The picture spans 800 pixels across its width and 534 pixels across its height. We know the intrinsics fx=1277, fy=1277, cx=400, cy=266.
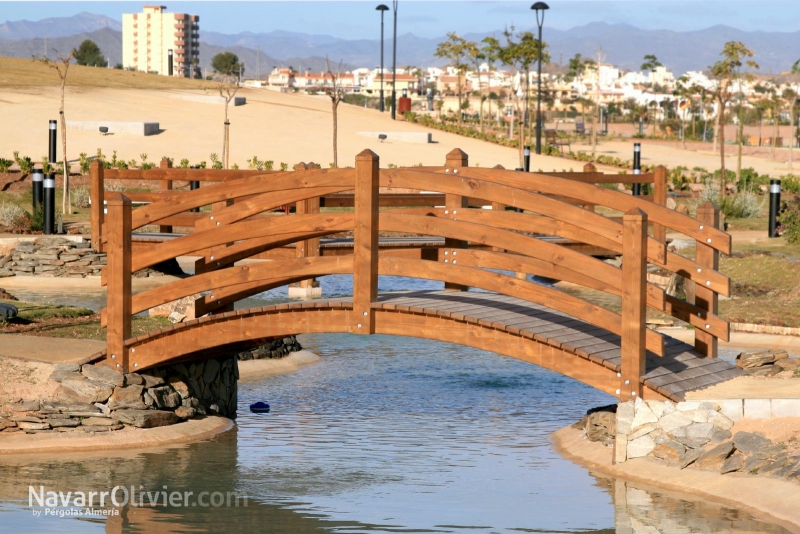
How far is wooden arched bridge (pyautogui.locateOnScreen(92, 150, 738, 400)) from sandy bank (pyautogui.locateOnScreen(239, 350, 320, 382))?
111 inches

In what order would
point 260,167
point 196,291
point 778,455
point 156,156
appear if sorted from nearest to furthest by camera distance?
point 778,455 < point 196,291 < point 260,167 < point 156,156

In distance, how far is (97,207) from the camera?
19.2m

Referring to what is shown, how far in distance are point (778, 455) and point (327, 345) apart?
9379 millimetres

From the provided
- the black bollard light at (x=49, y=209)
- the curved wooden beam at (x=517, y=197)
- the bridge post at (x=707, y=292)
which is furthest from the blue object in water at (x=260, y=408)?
the black bollard light at (x=49, y=209)

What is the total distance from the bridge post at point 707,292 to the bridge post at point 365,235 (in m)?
3.26

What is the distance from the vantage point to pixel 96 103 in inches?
2135

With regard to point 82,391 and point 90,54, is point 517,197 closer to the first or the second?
point 82,391

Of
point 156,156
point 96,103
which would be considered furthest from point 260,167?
point 96,103

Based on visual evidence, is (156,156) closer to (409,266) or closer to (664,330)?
(664,330)

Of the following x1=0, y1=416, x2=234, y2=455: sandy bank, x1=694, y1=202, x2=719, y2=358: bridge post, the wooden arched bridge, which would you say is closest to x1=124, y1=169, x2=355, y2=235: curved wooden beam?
the wooden arched bridge

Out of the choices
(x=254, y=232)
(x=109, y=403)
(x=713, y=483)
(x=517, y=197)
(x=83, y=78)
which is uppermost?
(x=83, y=78)

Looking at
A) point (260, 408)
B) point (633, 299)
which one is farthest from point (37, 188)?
point (633, 299)

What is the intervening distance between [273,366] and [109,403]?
13.9 feet

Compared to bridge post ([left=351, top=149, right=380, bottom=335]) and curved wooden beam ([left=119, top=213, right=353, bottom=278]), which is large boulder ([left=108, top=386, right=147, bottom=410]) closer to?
curved wooden beam ([left=119, top=213, right=353, bottom=278])
